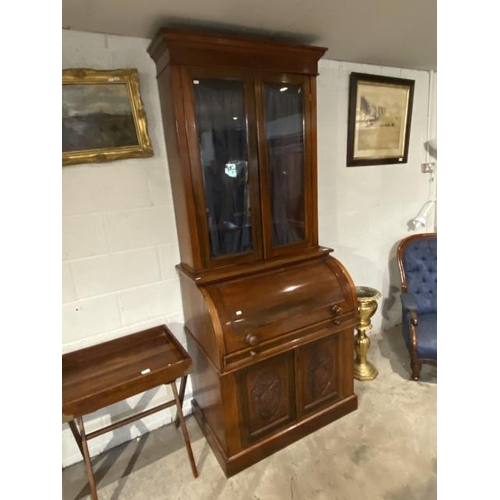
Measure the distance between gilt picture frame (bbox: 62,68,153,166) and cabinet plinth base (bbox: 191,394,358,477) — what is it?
1.60 meters

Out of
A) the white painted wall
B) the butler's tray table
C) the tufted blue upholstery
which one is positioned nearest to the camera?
the butler's tray table

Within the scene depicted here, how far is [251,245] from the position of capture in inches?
71.8

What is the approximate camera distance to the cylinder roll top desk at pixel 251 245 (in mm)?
1587

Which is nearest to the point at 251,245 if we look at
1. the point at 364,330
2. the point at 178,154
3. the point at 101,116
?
the point at 178,154

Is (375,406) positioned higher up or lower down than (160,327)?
lower down

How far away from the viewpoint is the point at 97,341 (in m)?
1.84

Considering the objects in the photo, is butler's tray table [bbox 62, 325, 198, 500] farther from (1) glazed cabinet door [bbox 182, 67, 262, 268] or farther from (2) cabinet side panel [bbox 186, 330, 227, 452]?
(1) glazed cabinet door [bbox 182, 67, 262, 268]

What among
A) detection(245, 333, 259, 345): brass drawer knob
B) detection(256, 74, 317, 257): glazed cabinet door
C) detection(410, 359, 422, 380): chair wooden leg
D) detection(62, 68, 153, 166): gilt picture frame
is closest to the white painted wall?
detection(62, 68, 153, 166): gilt picture frame

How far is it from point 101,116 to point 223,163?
633 mm

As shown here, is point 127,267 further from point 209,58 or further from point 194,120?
point 209,58

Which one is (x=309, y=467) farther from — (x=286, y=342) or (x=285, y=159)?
(x=285, y=159)

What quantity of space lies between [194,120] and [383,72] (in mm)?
1765

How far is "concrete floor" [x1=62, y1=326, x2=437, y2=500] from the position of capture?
164cm
